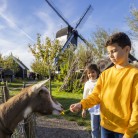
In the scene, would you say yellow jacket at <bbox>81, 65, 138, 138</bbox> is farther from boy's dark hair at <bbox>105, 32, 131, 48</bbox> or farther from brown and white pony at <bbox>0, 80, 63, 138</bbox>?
brown and white pony at <bbox>0, 80, 63, 138</bbox>

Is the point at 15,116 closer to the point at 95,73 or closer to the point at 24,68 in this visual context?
the point at 95,73

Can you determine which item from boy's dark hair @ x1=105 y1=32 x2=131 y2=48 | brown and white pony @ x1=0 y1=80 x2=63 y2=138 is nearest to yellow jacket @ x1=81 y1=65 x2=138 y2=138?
boy's dark hair @ x1=105 y1=32 x2=131 y2=48

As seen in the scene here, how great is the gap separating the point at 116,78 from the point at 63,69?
21.1 meters

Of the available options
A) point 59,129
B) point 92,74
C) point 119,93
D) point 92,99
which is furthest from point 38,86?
point 59,129

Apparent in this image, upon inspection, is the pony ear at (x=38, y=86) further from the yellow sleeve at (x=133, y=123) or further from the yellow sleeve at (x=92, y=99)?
the yellow sleeve at (x=133, y=123)

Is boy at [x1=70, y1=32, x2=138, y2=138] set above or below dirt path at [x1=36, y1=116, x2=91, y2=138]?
above

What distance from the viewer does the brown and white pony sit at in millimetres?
4254

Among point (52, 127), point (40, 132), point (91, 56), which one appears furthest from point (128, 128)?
point (91, 56)

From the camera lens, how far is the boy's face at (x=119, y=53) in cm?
373

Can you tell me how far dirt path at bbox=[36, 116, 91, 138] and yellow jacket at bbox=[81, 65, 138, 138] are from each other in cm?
507

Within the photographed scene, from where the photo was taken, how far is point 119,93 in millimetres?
3746

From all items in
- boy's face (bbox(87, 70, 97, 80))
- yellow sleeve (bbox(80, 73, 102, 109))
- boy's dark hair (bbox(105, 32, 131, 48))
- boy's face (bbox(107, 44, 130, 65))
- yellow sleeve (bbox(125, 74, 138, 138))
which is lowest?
yellow sleeve (bbox(125, 74, 138, 138))

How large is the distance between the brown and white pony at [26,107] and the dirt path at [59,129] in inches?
176

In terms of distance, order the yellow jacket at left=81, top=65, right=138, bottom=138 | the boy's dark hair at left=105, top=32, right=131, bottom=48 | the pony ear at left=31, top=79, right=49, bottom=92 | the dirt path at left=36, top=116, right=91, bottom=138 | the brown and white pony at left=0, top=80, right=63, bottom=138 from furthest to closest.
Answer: the dirt path at left=36, top=116, right=91, bottom=138 < the brown and white pony at left=0, top=80, right=63, bottom=138 < the pony ear at left=31, top=79, right=49, bottom=92 < the boy's dark hair at left=105, top=32, right=131, bottom=48 < the yellow jacket at left=81, top=65, right=138, bottom=138
